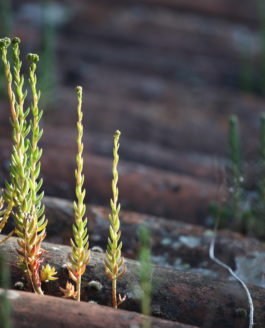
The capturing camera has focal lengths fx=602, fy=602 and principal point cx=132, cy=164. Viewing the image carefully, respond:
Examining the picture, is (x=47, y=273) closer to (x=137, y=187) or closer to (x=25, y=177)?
(x=25, y=177)

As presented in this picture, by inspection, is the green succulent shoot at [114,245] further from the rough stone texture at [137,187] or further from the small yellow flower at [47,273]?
the rough stone texture at [137,187]

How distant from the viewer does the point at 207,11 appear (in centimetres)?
514

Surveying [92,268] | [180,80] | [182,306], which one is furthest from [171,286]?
[180,80]

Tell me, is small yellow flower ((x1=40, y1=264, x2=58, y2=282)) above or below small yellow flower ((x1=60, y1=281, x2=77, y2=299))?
above

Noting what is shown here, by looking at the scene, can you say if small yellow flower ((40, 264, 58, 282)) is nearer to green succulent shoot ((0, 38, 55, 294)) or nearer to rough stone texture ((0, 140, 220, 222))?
green succulent shoot ((0, 38, 55, 294))

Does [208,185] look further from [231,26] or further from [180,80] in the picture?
[231,26]

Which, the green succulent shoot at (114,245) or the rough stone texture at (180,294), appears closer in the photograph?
the green succulent shoot at (114,245)

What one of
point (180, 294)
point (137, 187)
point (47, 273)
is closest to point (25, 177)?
point (47, 273)

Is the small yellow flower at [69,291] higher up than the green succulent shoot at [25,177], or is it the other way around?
the green succulent shoot at [25,177]

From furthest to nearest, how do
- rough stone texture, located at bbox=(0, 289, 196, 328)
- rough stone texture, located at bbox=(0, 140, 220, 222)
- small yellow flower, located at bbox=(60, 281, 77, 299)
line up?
rough stone texture, located at bbox=(0, 140, 220, 222), small yellow flower, located at bbox=(60, 281, 77, 299), rough stone texture, located at bbox=(0, 289, 196, 328)

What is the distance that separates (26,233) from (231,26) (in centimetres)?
391

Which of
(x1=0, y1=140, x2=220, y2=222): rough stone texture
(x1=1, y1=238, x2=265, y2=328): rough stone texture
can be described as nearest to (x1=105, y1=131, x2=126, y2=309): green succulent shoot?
(x1=1, y1=238, x2=265, y2=328): rough stone texture

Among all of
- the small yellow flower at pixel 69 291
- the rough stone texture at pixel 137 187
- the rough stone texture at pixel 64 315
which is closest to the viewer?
the rough stone texture at pixel 64 315

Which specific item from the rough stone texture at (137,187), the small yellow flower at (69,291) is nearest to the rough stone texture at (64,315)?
the small yellow flower at (69,291)
